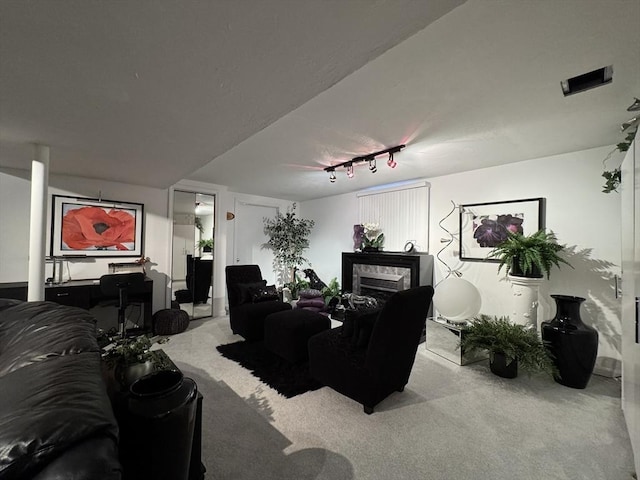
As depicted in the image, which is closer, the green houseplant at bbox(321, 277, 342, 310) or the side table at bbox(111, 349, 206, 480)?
the side table at bbox(111, 349, 206, 480)

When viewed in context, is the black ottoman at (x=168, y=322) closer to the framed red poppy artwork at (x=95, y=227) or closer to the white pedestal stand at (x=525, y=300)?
the framed red poppy artwork at (x=95, y=227)

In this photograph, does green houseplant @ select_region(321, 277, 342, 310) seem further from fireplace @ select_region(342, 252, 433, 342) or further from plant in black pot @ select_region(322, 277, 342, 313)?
fireplace @ select_region(342, 252, 433, 342)

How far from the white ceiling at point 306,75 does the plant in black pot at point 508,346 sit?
192 cm

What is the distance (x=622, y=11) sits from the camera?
3.78 feet

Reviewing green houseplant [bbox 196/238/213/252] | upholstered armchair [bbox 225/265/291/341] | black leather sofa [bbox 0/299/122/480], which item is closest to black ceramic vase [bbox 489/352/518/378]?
upholstered armchair [bbox 225/265/291/341]

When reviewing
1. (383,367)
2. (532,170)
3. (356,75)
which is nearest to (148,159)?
(356,75)

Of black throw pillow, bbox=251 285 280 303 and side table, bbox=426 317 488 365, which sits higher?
black throw pillow, bbox=251 285 280 303

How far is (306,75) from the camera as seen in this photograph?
4.27 ft

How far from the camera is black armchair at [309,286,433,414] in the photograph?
1.90 m

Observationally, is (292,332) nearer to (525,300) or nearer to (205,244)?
(525,300)

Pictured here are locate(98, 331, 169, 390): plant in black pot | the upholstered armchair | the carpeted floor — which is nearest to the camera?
locate(98, 331, 169, 390): plant in black pot

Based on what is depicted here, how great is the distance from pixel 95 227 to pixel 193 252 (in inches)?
52.1

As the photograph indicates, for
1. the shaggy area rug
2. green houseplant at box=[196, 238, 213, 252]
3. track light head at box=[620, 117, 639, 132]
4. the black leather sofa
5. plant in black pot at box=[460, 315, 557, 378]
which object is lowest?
the shaggy area rug

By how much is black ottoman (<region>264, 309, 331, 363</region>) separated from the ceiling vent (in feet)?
9.18
